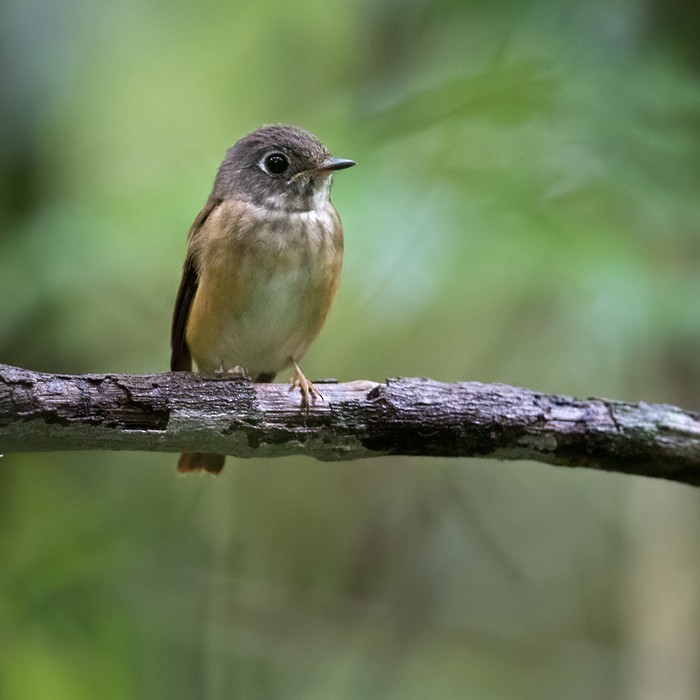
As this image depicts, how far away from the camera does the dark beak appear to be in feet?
12.2

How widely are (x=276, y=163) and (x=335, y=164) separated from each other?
363mm

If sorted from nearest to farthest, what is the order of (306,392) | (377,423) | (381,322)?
1. (377,423)
2. (306,392)
3. (381,322)

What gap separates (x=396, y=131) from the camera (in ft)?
13.7

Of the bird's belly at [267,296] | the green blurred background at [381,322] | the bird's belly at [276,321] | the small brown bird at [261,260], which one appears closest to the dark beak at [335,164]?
the small brown bird at [261,260]

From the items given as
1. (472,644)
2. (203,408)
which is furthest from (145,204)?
(472,644)

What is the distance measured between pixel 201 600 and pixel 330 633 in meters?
0.81

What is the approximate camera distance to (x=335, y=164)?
379cm

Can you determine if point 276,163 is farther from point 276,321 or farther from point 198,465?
point 198,465

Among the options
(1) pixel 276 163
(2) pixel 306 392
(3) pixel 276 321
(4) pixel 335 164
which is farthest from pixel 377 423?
(1) pixel 276 163

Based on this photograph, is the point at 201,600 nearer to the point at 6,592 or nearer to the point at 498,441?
the point at 6,592

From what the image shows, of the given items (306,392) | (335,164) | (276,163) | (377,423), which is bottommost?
(377,423)

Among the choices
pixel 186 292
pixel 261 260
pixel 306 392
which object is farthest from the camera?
pixel 186 292

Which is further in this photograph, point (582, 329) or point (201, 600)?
point (201, 600)

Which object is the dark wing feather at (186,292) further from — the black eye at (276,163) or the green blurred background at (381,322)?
the black eye at (276,163)
